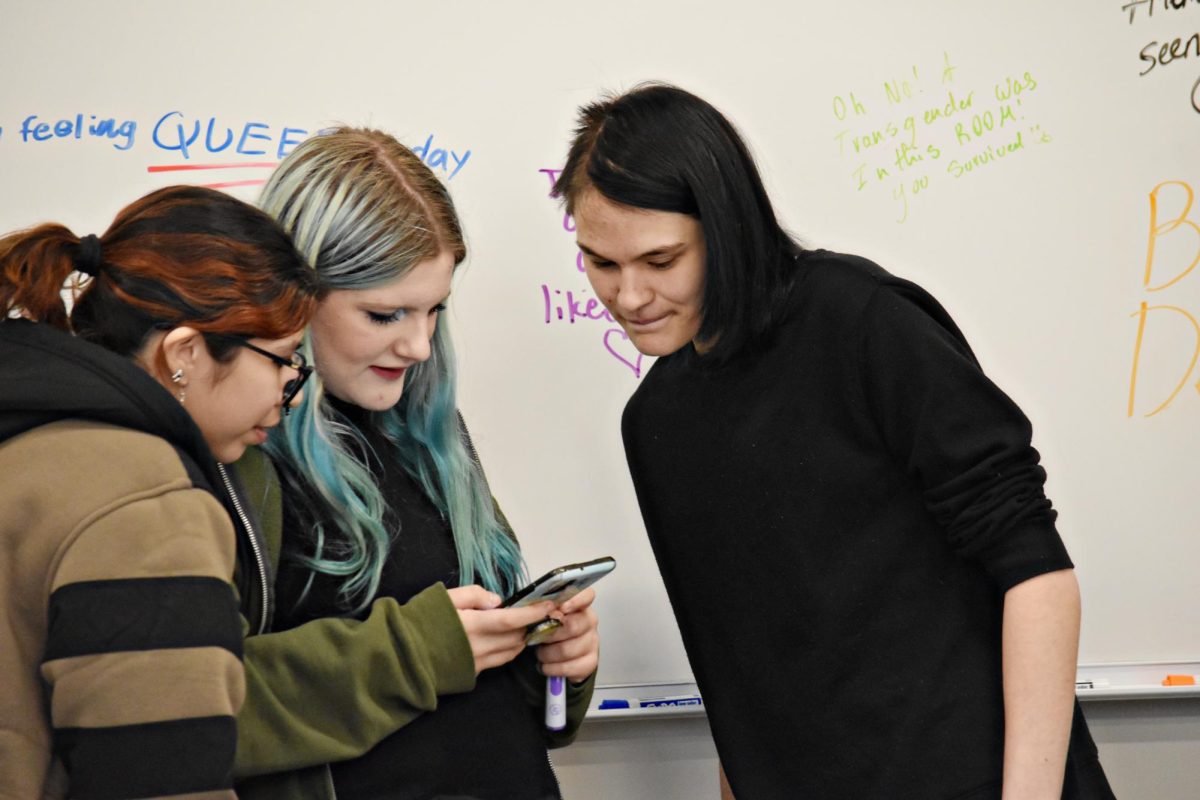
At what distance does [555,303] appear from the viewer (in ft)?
5.49

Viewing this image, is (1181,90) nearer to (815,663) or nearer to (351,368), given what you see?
(815,663)

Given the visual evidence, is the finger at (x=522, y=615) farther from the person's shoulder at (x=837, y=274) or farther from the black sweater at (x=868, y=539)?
the person's shoulder at (x=837, y=274)

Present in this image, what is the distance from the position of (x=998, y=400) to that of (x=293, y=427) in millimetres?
711

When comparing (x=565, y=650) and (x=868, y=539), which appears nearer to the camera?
(x=868, y=539)

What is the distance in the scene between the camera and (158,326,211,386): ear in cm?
93

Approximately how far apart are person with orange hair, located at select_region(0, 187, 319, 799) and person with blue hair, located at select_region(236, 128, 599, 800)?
22 centimetres

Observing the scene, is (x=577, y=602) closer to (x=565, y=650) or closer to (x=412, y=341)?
(x=565, y=650)

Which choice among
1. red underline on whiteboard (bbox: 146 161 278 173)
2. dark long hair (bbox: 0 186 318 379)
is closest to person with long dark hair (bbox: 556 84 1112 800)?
dark long hair (bbox: 0 186 318 379)

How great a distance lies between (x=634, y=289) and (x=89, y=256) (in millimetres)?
533

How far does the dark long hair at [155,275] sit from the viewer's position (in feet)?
3.05

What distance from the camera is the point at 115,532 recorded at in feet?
2.53

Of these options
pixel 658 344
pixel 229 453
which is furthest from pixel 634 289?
pixel 229 453

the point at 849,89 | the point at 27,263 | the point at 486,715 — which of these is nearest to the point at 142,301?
the point at 27,263

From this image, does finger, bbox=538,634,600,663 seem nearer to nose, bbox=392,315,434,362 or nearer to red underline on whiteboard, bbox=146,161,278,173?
nose, bbox=392,315,434,362
